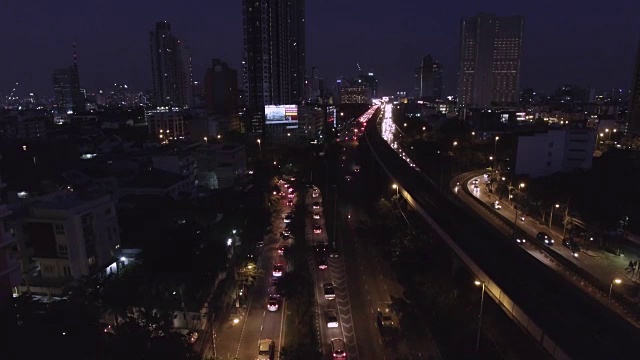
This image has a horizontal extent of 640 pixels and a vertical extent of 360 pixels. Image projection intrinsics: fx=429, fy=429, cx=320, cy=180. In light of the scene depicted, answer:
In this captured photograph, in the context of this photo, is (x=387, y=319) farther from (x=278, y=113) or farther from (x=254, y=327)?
(x=278, y=113)

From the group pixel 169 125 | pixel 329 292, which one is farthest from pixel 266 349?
pixel 169 125

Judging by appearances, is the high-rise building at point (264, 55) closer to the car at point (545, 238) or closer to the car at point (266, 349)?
the car at point (545, 238)

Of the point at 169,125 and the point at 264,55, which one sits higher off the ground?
the point at 264,55

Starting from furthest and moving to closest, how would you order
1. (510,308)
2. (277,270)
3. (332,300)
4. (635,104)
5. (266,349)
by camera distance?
(635,104)
(277,270)
(332,300)
(266,349)
(510,308)

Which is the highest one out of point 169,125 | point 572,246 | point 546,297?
point 169,125

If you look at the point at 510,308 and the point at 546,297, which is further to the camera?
the point at 546,297

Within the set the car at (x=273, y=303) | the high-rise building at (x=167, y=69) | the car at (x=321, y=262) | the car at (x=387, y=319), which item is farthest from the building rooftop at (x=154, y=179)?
the high-rise building at (x=167, y=69)
